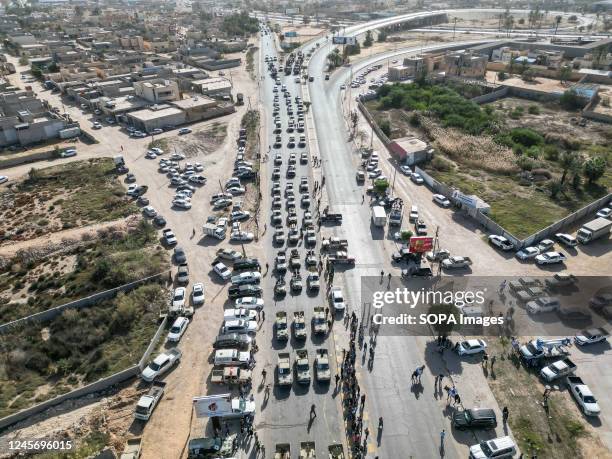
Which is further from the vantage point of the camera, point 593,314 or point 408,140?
point 408,140

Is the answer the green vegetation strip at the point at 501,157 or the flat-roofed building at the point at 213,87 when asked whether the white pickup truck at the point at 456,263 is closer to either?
the green vegetation strip at the point at 501,157

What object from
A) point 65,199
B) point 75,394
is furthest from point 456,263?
point 65,199

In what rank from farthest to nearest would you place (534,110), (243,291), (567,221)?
(534,110) → (567,221) → (243,291)

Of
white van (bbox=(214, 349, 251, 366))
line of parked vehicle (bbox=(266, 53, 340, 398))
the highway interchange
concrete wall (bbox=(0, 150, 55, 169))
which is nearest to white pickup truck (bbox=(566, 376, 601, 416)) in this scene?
the highway interchange

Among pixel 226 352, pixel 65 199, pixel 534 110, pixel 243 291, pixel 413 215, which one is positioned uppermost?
pixel 226 352

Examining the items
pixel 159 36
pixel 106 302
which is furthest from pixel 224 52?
pixel 106 302

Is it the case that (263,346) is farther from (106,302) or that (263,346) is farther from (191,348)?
(106,302)

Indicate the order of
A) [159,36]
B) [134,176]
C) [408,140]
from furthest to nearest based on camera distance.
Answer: [159,36] → [408,140] → [134,176]

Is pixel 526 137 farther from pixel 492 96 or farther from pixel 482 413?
pixel 482 413
